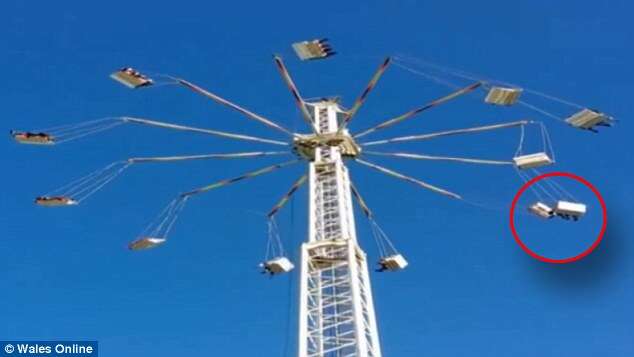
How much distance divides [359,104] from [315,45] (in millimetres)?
3100

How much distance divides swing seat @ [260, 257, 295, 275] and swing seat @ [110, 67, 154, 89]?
9683mm

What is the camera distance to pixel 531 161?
120 ft

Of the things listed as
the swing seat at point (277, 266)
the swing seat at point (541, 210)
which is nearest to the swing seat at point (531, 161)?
the swing seat at point (541, 210)

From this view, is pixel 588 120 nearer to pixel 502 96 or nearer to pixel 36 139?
pixel 502 96

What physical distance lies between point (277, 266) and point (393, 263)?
4993 mm

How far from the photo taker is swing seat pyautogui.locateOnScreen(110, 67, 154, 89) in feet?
124

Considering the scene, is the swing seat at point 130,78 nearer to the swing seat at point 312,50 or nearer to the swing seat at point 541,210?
the swing seat at point 312,50

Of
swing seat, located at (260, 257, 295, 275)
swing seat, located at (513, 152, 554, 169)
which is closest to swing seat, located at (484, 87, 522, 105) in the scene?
swing seat, located at (513, 152, 554, 169)

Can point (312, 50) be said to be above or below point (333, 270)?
above

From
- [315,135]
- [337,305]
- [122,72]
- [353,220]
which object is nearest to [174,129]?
[122,72]

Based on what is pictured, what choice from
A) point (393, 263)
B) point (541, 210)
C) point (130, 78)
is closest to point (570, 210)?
point (541, 210)

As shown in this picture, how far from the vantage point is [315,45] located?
35625 mm

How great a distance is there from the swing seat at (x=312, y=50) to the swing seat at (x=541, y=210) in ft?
33.0

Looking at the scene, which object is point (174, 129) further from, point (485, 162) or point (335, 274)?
point (485, 162)
